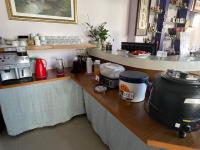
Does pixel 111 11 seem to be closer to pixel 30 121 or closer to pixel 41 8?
pixel 41 8

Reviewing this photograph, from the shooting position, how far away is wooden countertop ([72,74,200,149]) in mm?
751

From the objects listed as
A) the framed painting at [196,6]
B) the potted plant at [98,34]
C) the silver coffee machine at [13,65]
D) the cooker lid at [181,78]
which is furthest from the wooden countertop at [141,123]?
the framed painting at [196,6]

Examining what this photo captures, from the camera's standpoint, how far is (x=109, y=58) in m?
1.78

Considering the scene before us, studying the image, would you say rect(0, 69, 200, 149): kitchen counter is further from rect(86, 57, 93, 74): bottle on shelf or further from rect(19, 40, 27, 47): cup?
rect(19, 40, 27, 47): cup

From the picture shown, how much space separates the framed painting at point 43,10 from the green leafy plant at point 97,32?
291mm

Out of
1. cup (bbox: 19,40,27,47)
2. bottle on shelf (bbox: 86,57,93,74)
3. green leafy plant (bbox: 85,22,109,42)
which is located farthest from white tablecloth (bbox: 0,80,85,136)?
green leafy plant (bbox: 85,22,109,42)

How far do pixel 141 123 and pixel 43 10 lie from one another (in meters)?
1.87

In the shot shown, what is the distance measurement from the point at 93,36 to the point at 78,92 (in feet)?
3.14

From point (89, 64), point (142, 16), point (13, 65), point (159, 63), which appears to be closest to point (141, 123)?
point (159, 63)

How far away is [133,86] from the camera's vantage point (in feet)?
3.48

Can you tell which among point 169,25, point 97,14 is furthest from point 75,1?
point 169,25

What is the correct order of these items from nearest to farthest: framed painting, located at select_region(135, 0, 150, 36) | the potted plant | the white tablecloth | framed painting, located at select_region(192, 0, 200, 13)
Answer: the white tablecloth < the potted plant < framed painting, located at select_region(135, 0, 150, 36) < framed painting, located at select_region(192, 0, 200, 13)

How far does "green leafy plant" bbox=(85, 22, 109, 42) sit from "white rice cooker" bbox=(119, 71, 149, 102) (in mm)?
1284

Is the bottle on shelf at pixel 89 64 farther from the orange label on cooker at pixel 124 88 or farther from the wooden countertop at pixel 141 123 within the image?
the orange label on cooker at pixel 124 88
